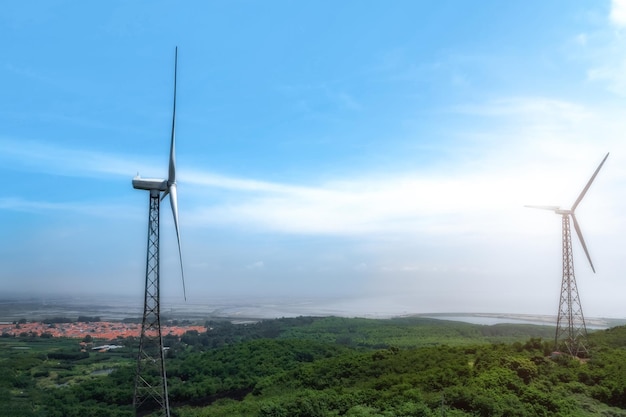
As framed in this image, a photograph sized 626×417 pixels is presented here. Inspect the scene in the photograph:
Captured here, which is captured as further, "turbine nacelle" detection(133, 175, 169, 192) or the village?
the village

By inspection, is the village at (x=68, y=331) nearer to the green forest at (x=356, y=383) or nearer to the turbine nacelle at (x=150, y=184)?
the green forest at (x=356, y=383)

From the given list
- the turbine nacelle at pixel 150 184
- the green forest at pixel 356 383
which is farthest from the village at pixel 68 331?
the turbine nacelle at pixel 150 184

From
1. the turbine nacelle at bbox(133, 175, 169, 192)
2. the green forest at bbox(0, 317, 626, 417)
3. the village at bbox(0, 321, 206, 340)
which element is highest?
the turbine nacelle at bbox(133, 175, 169, 192)

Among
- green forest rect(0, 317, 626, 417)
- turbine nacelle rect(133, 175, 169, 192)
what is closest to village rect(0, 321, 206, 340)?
green forest rect(0, 317, 626, 417)

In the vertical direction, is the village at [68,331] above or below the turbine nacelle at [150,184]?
below

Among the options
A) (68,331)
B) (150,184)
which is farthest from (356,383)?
(68,331)

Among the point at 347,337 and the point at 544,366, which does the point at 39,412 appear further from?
the point at 347,337

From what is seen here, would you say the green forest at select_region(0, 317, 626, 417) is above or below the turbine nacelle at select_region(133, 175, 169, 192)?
below

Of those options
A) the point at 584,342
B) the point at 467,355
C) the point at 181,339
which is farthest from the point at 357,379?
the point at 181,339

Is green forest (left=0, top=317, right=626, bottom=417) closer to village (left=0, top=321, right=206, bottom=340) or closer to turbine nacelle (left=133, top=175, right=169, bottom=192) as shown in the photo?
turbine nacelle (left=133, top=175, right=169, bottom=192)
